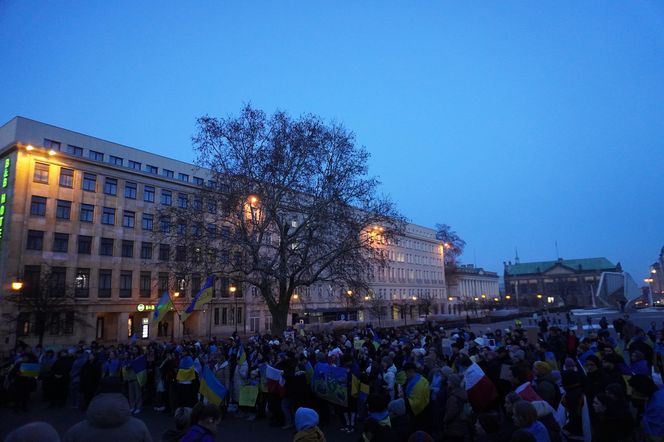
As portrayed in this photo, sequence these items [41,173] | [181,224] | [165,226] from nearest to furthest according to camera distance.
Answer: [181,224] < [165,226] < [41,173]

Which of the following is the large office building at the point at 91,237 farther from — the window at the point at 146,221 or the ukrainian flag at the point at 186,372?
the ukrainian flag at the point at 186,372

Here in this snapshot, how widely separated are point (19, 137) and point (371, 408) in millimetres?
47748

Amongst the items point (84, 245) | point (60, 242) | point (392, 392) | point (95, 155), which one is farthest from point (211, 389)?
point (95, 155)

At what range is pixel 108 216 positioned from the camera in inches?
1837

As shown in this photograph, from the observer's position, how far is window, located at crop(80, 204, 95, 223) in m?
44.5

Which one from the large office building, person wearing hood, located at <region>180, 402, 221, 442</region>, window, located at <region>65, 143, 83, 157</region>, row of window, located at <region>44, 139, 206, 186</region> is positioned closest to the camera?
person wearing hood, located at <region>180, 402, 221, 442</region>

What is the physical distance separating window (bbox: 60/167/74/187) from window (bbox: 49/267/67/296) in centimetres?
862

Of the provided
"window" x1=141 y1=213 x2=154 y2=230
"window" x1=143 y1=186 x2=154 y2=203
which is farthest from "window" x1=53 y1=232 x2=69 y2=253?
"window" x1=143 y1=186 x2=154 y2=203

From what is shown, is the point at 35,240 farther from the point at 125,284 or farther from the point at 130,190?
the point at 130,190

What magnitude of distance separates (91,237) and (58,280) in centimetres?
577

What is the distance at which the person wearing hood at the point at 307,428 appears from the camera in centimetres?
498

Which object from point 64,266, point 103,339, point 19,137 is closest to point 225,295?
point 103,339

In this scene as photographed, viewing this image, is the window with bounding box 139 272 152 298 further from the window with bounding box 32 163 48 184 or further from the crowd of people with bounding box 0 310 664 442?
the crowd of people with bounding box 0 310 664 442

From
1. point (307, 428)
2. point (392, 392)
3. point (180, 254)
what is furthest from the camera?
point (180, 254)
